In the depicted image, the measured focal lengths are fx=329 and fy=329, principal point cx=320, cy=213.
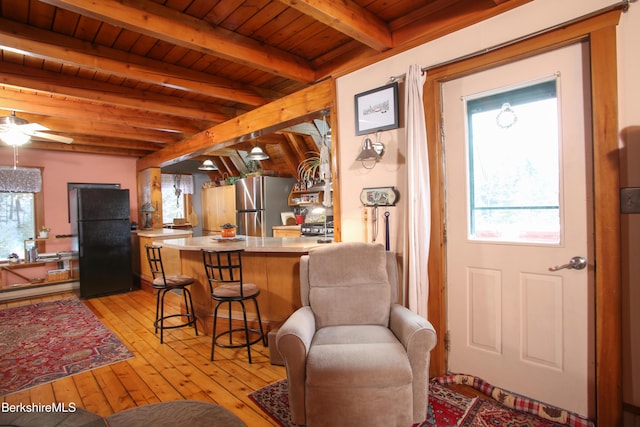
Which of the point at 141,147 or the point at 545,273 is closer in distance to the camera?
the point at 545,273

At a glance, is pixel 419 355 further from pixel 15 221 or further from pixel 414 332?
pixel 15 221

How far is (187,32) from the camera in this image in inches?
93.8

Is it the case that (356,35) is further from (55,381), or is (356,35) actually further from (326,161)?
(55,381)

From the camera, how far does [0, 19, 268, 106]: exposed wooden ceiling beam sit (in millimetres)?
2381

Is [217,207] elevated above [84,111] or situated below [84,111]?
below

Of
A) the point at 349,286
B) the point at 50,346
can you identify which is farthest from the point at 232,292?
the point at 50,346

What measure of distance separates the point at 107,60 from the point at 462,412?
3.77 meters

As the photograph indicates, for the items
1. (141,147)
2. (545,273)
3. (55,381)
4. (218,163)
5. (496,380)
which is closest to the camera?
(545,273)

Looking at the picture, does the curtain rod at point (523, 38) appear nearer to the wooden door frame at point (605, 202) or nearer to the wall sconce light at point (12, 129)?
the wooden door frame at point (605, 202)

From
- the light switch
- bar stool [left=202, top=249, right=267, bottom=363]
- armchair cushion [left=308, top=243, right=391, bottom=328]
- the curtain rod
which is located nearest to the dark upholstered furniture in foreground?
armchair cushion [left=308, top=243, right=391, bottom=328]

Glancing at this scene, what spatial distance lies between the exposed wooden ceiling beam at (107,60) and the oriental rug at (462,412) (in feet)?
9.43

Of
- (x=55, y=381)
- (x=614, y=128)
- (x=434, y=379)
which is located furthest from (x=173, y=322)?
(x=614, y=128)

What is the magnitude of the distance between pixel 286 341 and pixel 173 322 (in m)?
2.73

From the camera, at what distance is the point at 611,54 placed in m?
1.67
